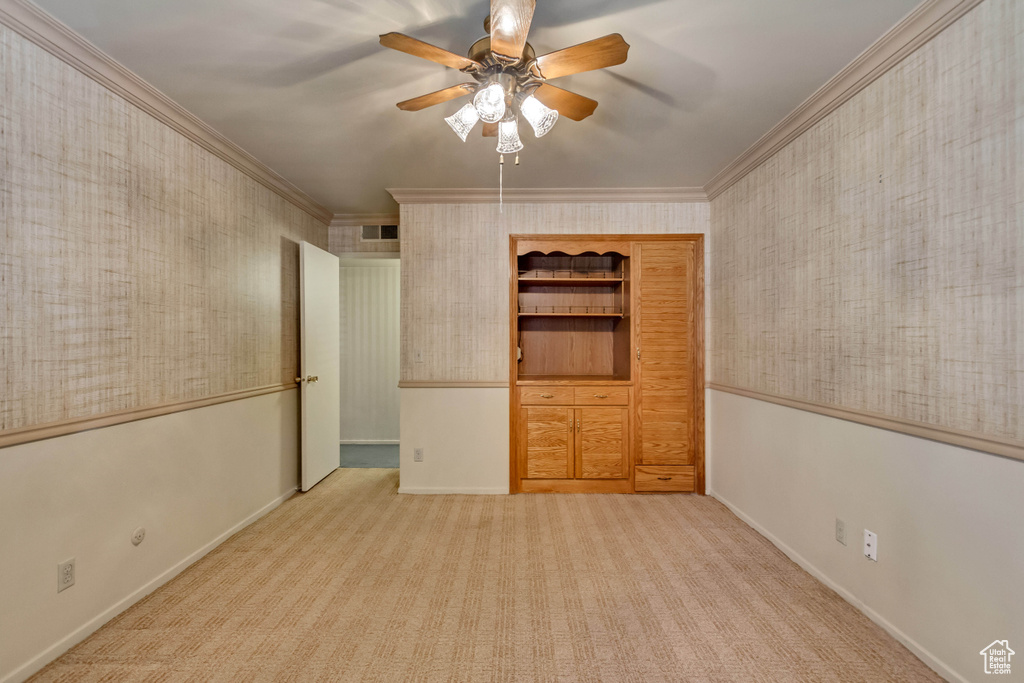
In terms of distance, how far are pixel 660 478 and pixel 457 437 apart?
1.70m

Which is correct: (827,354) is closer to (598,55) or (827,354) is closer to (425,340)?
(598,55)

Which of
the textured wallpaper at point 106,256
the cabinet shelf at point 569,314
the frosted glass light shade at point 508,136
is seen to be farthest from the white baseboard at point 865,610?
the textured wallpaper at point 106,256

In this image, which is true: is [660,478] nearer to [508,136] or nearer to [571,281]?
[571,281]

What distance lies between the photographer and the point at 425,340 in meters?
3.86

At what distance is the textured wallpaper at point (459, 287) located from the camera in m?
3.86

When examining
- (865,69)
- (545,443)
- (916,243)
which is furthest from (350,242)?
(916,243)

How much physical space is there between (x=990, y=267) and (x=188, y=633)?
11.1 ft

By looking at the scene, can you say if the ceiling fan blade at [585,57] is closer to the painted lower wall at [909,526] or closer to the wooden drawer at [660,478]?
the painted lower wall at [909,526]

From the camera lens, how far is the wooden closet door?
12.6ft

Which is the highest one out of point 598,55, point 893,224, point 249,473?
point 598,55

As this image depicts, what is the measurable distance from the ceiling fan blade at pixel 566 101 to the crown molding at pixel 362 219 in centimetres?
281

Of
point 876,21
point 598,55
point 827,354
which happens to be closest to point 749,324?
point 827,354

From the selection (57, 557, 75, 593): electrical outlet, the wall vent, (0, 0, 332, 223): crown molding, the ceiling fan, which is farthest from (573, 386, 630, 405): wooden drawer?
(57, 557, 75, 593): electrical outlet

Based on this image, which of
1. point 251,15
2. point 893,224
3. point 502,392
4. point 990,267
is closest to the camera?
point 990,267
